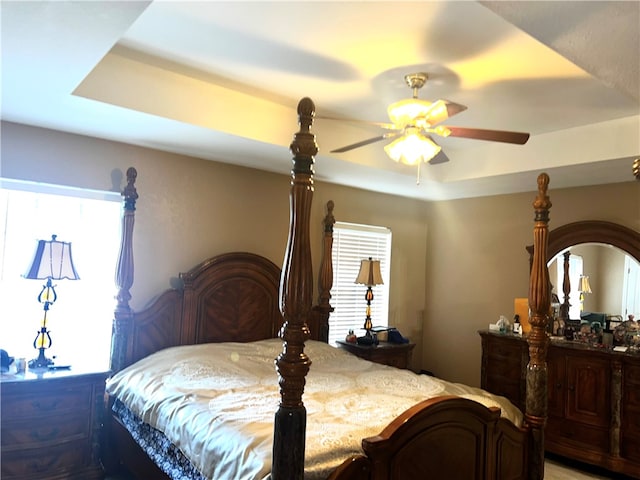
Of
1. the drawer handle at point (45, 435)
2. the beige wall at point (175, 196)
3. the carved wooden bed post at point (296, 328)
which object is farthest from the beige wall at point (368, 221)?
the carved wooden bed post at point (296, 328)

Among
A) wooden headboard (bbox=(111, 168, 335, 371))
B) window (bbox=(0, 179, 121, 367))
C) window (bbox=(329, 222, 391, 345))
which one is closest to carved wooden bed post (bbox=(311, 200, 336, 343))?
wooden headboard (bbox=(111, 168, 335, 371))

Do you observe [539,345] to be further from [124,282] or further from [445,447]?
[124,282]

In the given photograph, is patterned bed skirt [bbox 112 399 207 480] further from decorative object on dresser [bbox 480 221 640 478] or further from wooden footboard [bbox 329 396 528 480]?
decorative object on dresser [bbox 480 221 640 478]

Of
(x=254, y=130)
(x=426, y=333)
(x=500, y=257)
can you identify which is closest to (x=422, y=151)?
(x=254, y=130)

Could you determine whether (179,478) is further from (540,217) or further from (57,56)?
(540,217)

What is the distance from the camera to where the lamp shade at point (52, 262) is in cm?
295

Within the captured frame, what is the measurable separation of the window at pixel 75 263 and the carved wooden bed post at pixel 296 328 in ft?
6.93

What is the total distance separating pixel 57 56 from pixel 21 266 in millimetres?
1720

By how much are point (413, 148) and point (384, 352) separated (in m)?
2.36

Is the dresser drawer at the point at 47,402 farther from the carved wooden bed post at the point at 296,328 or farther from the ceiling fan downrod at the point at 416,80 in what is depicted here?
the ceiling fan downrod at the point at 416,80

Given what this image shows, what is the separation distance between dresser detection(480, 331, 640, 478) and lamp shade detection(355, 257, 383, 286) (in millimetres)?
1349

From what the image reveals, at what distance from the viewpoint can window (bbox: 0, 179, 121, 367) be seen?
3184 millimetres

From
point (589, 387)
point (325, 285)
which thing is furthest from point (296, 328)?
point (589, 387)

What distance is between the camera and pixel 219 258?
12.9 ft
